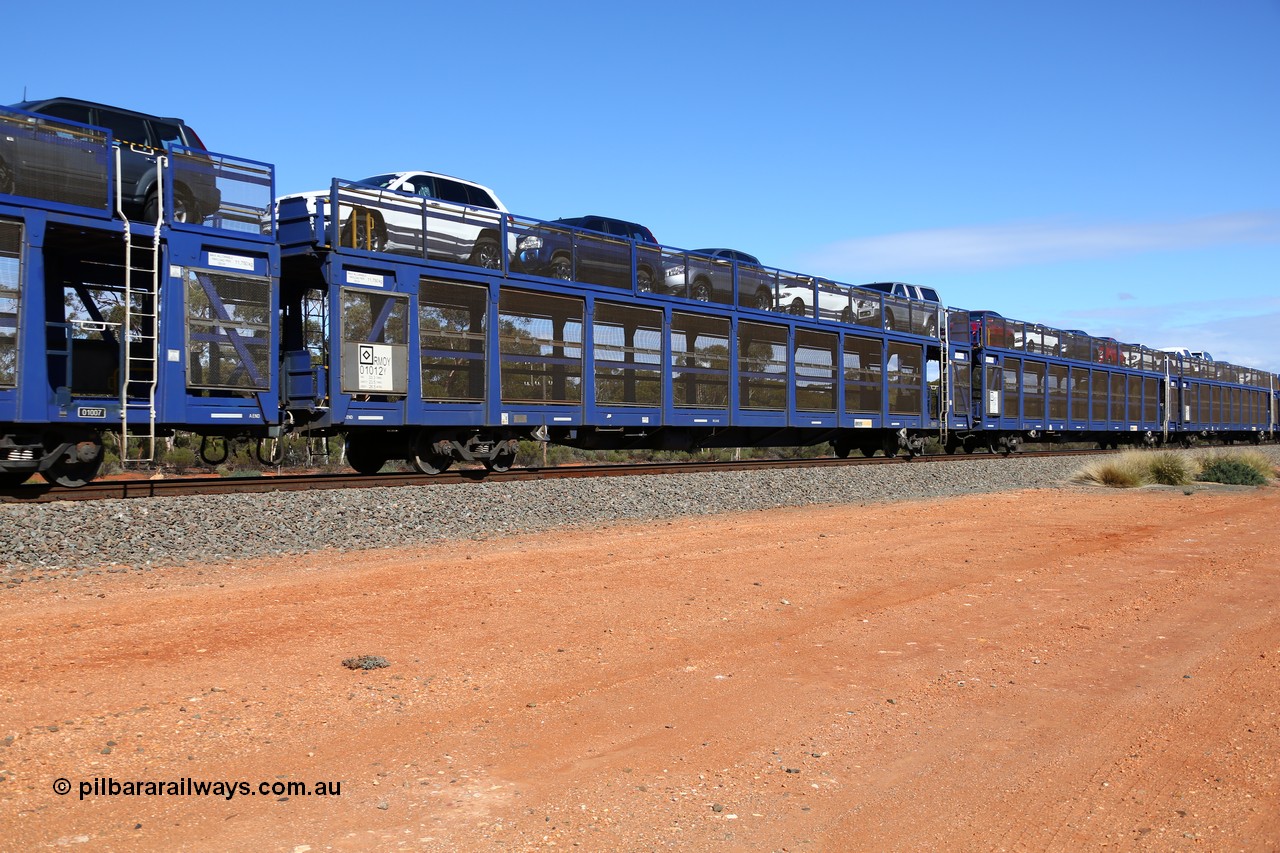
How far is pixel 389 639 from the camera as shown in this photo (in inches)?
265

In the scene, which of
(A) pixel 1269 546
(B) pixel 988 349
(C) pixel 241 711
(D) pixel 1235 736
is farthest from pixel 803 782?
(B) pixel 988 349

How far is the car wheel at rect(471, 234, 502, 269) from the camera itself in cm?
1580

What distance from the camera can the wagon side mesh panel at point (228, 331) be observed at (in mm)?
12617

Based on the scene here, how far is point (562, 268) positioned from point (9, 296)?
8.14m

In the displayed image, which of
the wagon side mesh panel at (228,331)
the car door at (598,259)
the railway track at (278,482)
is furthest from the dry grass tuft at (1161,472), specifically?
the wagon side mesh panel at (228,331)

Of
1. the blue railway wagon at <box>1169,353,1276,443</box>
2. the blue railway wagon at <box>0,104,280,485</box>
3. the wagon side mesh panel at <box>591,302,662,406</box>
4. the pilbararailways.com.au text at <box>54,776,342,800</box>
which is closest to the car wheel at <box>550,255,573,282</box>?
the wagon side mesh panel at <box>591,302,662,406</box>

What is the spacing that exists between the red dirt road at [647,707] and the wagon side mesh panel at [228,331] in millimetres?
4055

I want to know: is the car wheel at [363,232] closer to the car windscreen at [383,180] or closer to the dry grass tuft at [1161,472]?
the car windscreen at [383,180]

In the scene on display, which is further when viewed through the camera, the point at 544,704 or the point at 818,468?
the point at 818,468

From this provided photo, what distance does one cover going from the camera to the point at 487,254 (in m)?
16.0

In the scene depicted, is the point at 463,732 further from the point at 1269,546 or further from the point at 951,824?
the point at 1269,546

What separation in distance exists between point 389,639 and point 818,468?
45.8 feet

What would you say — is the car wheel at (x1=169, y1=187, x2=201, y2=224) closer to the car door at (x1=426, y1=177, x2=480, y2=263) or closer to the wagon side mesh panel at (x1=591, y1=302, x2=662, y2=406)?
the car door at (x1=426, y1=177, x2=480, y2=263)

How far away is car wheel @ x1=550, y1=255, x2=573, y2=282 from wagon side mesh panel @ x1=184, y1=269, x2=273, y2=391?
5.00 metres
